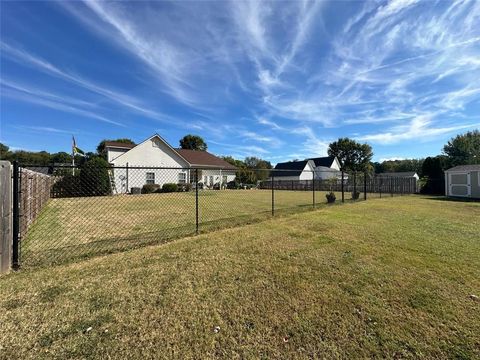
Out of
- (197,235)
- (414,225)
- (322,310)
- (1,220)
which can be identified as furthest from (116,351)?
(414,225)

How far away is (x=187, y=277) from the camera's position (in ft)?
11.5

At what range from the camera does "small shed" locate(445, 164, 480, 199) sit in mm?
19484

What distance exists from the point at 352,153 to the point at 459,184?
36.4 meters

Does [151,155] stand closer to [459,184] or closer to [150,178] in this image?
[150,178]

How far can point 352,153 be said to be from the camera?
55812 mm

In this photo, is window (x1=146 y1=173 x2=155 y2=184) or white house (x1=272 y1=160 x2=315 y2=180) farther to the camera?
white house (x1=272 y1=160 x2=315 y2=180)

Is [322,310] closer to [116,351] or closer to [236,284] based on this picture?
[236,284]

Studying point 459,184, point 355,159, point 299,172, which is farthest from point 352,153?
point 459,184

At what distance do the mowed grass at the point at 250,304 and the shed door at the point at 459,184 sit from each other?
20.8m

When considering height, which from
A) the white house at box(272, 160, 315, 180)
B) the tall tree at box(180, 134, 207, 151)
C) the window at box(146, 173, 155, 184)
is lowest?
the window at box(146, 173, 155, 184)

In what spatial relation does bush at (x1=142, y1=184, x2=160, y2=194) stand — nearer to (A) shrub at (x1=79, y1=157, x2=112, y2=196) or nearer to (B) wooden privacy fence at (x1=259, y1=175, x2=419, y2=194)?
(A) shrub at (x1=79, y1=157, x2=112, y2=196)

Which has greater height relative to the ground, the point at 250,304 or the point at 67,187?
the point at 67,187

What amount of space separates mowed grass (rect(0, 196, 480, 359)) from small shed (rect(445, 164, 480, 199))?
67.5 ft

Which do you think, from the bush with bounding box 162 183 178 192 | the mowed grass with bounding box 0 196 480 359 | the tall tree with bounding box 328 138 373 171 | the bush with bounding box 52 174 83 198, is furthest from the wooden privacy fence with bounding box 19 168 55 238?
the tall tree with bounding box 328 138 373 171
